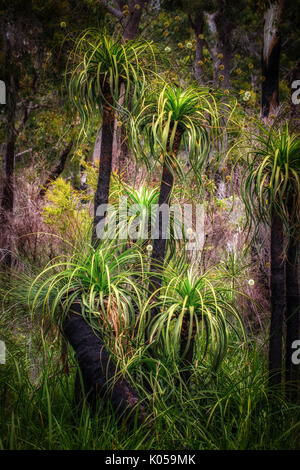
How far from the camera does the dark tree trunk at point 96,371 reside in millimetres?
1814

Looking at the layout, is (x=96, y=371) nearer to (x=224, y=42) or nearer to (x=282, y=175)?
(x=282, y=175)

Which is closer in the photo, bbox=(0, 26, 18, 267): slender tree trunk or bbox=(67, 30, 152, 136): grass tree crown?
bbox=(67, 30, 152, 136): grass tree crown

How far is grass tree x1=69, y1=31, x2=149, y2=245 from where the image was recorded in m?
2.11

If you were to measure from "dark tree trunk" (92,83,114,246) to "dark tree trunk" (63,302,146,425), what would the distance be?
0.48 metres

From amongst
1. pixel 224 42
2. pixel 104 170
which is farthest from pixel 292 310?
pixel 224 42

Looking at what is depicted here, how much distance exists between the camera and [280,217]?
6.68 ft

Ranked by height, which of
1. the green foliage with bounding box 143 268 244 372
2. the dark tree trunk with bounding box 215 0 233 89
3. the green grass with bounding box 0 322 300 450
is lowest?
the green grass with bounding box 0 322 300 450

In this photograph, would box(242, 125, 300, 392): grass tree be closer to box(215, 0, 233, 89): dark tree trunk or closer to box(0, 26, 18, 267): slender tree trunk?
box(0, 26, 18, 267): slender tree trunk

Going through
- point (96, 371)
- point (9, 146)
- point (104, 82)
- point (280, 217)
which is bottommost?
point (96, 371)

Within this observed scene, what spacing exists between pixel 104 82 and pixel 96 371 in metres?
1.47

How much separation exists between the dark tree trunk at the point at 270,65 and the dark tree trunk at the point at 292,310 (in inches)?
115

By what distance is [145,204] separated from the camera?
7.55 ft

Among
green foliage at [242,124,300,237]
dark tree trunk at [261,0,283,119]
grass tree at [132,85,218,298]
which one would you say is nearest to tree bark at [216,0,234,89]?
dark tree trunk at [261,0,283,119]

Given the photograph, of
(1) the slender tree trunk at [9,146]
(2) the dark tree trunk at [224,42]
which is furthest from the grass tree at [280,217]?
(2) the dark tree trunk at [224,42]
